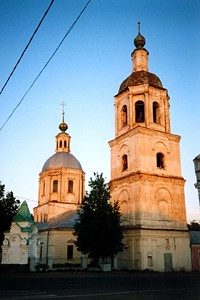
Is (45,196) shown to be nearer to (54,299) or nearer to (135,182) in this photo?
(135,182)

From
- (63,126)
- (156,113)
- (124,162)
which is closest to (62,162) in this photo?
(63,126)

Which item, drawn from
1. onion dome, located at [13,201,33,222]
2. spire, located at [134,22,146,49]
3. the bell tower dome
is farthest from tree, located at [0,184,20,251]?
spire, located at [134,22,146,49]

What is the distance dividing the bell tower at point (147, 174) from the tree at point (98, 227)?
251 centimetres

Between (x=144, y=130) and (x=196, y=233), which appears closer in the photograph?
(x=144, y=130)

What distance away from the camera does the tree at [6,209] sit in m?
35.8

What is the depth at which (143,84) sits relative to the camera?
34.0m

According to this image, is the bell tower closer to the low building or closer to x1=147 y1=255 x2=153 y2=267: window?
x1=147 y1=255 x2=153 y2=267: window

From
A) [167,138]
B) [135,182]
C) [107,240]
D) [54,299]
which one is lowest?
[54,299]

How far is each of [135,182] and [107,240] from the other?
642cm

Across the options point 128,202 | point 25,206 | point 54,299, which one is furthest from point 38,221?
point 54,299

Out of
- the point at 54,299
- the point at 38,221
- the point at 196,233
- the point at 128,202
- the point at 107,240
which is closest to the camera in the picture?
the point at 54,299

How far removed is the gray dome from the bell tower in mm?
14195

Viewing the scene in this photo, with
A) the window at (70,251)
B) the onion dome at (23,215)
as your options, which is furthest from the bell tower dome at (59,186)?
the onion dome at (23,215)

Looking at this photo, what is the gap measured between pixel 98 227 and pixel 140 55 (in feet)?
67.8
